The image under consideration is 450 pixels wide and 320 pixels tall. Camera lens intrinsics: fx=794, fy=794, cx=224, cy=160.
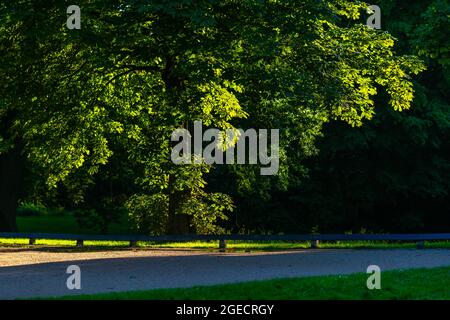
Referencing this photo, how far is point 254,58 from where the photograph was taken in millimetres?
25172

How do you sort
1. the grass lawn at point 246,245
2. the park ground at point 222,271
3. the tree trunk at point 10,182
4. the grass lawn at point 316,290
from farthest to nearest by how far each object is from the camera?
the tree trunk at point 10,182 < the grass lawn at point 246,245 < the park ground at point 222,271 < the grass lawn at point 316,290

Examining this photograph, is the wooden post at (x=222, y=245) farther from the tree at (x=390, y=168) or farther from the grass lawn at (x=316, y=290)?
the tree at (x=390, y=168)

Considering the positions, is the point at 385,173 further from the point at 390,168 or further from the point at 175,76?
the point at 175,76

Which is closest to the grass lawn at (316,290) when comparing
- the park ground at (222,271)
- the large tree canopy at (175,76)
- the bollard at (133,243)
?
the park ground at (222,271)

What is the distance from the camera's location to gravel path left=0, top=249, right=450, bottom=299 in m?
17.6

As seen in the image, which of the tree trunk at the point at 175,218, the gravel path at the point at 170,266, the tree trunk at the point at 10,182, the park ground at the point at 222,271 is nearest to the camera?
the park ground at the point at 222,271

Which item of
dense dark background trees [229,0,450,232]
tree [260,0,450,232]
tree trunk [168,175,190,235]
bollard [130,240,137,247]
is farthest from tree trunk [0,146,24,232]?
tree [260,0,450,232]

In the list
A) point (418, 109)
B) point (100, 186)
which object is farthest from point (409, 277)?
point (100, 186)

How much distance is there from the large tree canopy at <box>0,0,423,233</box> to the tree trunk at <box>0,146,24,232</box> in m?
7.59

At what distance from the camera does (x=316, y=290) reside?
1587 centimetres

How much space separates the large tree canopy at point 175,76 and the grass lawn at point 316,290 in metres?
8.00

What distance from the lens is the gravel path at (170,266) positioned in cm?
1759

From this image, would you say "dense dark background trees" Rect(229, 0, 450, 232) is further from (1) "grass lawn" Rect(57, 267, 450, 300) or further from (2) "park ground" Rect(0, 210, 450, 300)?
(1) "grass lawn" Rect(57, 267, 450, 300)

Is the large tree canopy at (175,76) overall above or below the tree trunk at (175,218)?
above
